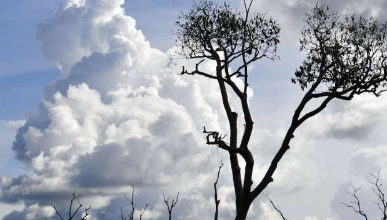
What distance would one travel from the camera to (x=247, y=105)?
2484 cm

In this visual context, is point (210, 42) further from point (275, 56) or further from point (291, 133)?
point (291, 133)

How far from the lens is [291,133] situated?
78.8ft

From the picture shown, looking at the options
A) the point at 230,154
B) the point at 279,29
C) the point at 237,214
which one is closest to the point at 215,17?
the point at 279,29

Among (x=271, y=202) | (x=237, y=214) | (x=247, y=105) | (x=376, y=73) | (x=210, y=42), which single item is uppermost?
(x=210, y=42)

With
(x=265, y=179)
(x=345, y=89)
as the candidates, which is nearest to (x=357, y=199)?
(x=265, y=179)

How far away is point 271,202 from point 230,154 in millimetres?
6002

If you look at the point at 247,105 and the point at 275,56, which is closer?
the point at 247,105

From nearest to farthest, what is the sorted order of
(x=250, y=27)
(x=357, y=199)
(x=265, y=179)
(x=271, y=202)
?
(x=271, y=202) < (x=357, y=199) < (x=265, y=179) < (x=250, y=27)

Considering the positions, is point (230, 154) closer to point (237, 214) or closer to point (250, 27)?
point (237, 214)

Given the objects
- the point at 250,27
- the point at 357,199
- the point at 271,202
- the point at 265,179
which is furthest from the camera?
the point at 250,27

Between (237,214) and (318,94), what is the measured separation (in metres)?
6.28

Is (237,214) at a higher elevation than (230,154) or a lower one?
lower

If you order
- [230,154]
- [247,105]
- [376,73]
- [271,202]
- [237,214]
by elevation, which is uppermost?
[376,73]

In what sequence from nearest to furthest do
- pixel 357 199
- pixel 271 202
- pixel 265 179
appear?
pixel 271 202
pixel 357 199
pixel 265 179
